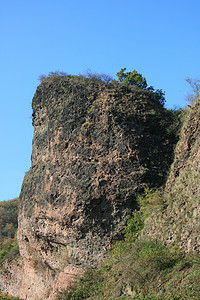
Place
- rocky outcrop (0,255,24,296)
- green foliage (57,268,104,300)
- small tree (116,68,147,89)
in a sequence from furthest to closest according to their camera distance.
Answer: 1. rocky outcrop (0,255,24,296)
2. small tree (116,68,147,89)
3. green foliage (57,268,104,300)

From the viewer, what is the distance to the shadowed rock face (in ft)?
48.9

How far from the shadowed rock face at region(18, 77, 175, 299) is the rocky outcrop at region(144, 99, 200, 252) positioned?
1660 millimetres

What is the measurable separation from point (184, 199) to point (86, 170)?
4631mm

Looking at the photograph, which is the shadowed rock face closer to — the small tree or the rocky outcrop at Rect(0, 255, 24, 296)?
the small tree

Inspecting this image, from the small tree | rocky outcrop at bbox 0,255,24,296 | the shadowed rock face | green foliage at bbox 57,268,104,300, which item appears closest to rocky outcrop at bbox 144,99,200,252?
the shadowed rock face

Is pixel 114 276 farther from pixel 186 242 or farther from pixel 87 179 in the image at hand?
pixel 87 179

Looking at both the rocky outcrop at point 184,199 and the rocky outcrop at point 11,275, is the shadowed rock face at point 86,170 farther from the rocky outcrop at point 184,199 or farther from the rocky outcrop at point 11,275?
the rocky outcrop at point 11,275

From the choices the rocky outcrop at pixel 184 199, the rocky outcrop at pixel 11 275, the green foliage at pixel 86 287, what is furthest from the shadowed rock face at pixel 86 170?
the rocky outcrop at pixel 11 275

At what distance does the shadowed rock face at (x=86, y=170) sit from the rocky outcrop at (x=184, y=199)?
1.66 meters

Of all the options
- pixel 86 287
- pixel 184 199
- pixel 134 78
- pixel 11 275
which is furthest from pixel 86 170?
pixel 11 275

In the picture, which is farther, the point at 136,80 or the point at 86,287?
the point at 136,80

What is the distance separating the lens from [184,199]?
12164mm

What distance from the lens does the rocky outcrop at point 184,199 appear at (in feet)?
36.0

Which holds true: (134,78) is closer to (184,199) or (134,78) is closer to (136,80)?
(136,80)
